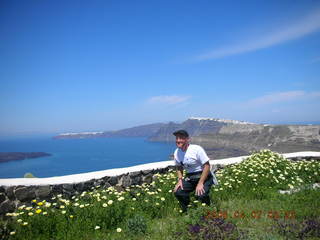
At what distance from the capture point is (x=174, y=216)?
214 inches

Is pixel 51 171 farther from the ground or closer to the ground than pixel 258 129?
closer to the ground

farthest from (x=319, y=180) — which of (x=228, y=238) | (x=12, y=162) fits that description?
(x=12, y=162)

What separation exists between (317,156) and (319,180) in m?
3.87

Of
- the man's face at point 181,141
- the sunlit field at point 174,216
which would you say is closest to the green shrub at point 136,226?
the sunlit field at point 174,216

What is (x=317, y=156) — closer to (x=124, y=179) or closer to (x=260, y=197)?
(x=260, y=197)

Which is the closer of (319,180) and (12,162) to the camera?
(319,180)

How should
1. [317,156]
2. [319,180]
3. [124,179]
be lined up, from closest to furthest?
[124,179], [319,180], [317,156]

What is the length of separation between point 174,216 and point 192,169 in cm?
122

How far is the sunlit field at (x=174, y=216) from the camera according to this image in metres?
3.98

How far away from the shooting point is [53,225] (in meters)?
4.60

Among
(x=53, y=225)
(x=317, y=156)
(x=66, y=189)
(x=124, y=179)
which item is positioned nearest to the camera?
(x=53, y=225)

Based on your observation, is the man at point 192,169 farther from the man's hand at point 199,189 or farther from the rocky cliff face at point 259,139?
the rocky cliff face at point 259,139
